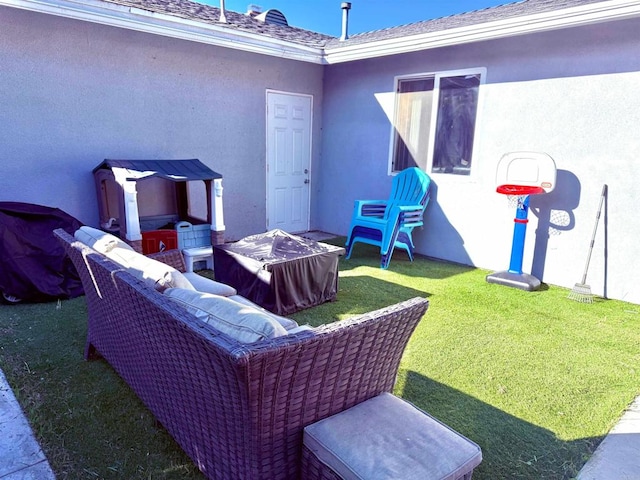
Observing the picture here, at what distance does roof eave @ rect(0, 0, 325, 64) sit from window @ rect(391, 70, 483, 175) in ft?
4.82

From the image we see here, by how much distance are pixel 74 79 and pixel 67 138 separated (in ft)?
2.01

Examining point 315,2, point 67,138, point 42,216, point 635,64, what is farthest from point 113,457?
point 315,2

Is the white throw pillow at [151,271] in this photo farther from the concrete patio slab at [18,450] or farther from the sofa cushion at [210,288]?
the concrete patio slab at [18,450]

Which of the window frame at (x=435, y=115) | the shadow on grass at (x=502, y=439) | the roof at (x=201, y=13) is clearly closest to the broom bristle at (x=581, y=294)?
the window frame at (x=435, y=115)

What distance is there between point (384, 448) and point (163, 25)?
14.7 feet

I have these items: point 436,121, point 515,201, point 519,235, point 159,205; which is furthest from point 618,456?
point 159,205

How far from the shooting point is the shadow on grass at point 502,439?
182cm

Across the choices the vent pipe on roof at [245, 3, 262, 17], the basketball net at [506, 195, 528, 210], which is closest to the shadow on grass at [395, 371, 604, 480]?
the basketball net at [506, 195, 528, 210]

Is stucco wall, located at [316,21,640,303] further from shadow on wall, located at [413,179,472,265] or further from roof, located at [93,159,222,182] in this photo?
roof, located at [93,159,222,182]

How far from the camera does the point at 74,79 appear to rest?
14.0 ft

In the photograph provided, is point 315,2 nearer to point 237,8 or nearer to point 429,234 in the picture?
point 237,8

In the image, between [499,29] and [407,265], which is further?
[407,265]

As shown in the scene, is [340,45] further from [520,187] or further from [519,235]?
[519,235]

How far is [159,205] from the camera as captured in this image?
5102 mm
